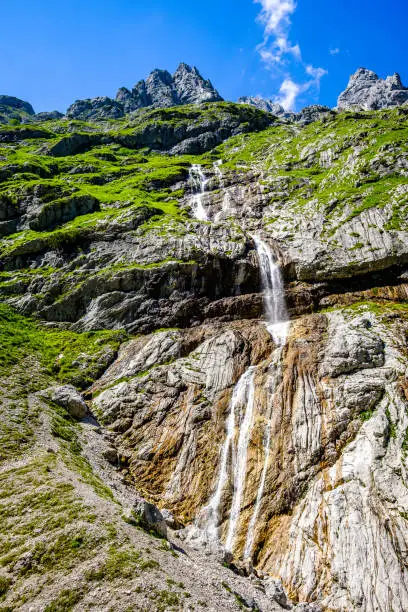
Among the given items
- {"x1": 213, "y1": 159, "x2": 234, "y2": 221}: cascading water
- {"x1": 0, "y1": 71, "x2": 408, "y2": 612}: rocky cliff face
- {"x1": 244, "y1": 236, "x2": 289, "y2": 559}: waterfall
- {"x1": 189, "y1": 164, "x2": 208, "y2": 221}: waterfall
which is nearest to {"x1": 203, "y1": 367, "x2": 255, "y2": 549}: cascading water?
{"x1": 0, "y1": 71, "x2": 408, "y2": 612}: rocky cliff face

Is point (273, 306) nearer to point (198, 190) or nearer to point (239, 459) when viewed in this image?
point (239, 459)

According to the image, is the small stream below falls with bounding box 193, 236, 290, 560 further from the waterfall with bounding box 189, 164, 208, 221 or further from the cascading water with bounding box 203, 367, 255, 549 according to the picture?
the waterfall with bounding box 189, 164, 208, 221

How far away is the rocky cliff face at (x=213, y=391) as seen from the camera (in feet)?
64.7

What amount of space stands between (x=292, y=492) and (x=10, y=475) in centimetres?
1884

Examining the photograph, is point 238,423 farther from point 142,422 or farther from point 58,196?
point 58,196

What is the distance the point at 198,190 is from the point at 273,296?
44.5 meters

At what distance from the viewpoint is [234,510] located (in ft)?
94.1

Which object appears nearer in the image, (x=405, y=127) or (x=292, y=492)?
(x=292, y=492)

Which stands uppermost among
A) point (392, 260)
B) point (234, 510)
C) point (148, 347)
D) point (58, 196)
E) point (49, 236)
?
point (58, 196)

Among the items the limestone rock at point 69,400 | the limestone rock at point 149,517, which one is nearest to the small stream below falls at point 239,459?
the limestone rock at point 149,517

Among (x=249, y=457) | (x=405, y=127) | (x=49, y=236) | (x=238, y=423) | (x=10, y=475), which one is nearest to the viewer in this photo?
(x=10, y=475)

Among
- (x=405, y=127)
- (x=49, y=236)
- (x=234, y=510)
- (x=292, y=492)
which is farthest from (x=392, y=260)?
(x=49, y=236)

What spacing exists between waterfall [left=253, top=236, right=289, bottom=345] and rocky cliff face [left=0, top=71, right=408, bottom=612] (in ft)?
0.79

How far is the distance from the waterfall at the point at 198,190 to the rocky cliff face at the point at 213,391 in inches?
39.2
